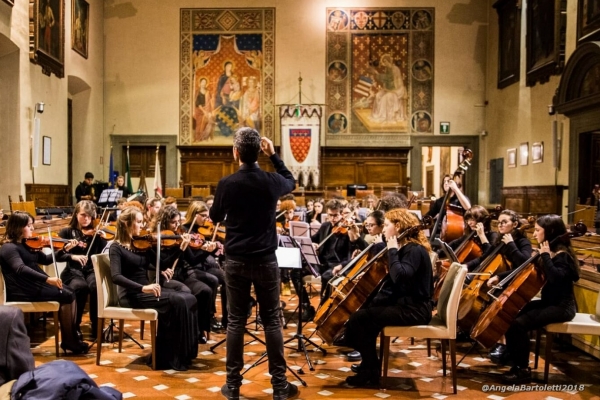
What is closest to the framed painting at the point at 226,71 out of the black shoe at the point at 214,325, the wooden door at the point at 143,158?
the wooden door at the point at 143,158

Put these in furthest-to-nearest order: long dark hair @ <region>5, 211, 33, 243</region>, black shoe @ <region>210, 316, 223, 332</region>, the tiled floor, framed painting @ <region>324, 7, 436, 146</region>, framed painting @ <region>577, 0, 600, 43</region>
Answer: framed painting @ <region>324, 7, 436, 146</region>
framed painting @ <region>577, 0, 600, 43</region>
black shoe @ <region>210, 316, 223, 332</region>
long dark hair @ <region>5, 211, 33, 243</region>
the tiled floor

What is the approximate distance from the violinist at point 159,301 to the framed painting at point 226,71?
37.6 ft

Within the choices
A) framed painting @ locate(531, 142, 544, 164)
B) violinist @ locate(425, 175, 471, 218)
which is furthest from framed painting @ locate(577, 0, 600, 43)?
violinist @ locate(425, 175, 471, 218)

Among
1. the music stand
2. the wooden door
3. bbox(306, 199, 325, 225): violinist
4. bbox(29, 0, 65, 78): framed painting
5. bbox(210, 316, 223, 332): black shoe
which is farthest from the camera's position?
the wooden door

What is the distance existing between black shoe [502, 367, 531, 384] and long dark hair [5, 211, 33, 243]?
3943 mm

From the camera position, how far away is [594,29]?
32.8 feet

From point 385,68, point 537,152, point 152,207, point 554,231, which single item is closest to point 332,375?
point 554,231

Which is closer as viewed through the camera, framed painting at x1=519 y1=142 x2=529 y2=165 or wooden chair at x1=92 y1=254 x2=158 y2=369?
wooden chair at x1=92 y1=254 x2=158 y2=369

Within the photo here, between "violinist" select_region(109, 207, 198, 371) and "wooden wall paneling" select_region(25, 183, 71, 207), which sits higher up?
"wooden wall paneling" select_region(25, 183, 71, 207)

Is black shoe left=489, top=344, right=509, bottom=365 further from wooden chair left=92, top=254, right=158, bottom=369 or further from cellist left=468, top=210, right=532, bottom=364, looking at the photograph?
wooden chair left=92, top=254, right=158, bottom=369

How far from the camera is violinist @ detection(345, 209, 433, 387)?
12.9 feet

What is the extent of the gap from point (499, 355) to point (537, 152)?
9082 millimetres

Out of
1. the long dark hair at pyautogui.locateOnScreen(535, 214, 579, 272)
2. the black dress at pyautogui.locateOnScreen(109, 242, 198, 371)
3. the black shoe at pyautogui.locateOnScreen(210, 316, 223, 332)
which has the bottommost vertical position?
the black shoe at pyautogui.locateOnScreen(210, 316, 223, 332)

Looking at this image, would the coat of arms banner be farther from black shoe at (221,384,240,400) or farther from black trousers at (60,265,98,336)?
black shoe at (221,384,240,400)
